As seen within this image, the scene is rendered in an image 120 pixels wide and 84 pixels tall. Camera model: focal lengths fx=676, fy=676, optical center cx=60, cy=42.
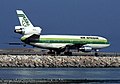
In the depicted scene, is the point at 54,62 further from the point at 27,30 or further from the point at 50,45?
the point at 27,30

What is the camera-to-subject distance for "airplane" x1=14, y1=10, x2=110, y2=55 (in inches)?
4247

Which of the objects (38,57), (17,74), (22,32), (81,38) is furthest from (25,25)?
(17,74)

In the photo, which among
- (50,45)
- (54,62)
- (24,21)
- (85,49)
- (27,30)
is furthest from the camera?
(24,21)

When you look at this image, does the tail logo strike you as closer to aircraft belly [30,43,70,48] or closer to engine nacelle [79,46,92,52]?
aircraft belly [30,43,70,48]

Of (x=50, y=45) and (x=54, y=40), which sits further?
(x=50, y=45)

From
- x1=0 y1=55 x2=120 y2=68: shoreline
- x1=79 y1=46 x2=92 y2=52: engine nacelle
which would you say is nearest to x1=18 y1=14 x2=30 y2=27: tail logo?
x1=79 y1=46 x2=92 y2=52: engine nacelle

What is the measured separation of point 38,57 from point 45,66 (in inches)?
77.5

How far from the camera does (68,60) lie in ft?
312

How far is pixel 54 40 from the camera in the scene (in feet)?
354

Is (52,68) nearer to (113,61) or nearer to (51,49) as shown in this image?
(113,61)

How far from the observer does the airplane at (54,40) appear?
354 ft

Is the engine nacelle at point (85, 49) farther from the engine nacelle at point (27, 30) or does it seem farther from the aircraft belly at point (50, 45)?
A: the engine nacelle at point (27, 30)

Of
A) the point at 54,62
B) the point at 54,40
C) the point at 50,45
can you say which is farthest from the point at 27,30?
the point at 54,62

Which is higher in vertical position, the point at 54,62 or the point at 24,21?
the point at 24,21
